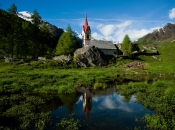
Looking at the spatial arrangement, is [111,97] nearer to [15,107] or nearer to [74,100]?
[74,100]

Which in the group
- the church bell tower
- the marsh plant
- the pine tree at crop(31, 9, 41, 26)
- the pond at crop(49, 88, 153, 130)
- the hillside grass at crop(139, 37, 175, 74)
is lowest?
the pond at crop(49, 88, 153, 130)

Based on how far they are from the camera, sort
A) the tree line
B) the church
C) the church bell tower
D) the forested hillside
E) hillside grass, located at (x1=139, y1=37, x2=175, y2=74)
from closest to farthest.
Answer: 1. hillside grass, located at (x1=139, y1=37, x2=175, y2=74)
2. the forested hillside
3. the tree line
4. the church
5. the church bell tower

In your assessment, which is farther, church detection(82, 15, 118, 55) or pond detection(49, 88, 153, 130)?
church detection(82, 15, 118, 55)

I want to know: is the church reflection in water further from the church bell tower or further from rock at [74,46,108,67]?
the church bell tower

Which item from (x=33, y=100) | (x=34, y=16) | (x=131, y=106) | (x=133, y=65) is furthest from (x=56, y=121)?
(x=34, y=16)

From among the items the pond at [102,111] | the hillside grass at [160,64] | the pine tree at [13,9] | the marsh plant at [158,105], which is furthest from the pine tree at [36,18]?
the pond at [102,111]

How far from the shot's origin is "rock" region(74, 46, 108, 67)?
64094 mm

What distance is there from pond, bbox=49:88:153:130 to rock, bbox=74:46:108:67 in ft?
122

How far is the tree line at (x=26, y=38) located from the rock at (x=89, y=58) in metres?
10.2

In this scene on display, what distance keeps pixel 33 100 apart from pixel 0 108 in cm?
419

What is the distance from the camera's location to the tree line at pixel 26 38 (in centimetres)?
6141

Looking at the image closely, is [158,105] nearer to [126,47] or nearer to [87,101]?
[87,101]

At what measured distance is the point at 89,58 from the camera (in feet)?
221

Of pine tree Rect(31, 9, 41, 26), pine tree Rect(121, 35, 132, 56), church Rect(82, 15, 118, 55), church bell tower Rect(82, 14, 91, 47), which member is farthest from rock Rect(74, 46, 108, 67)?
pine tree Rect(31, 9, 41, 26)
